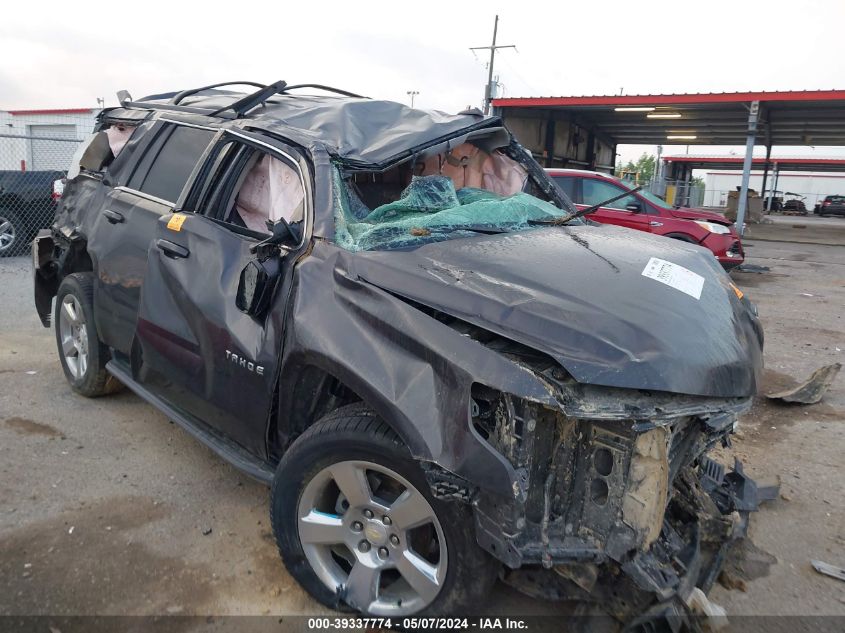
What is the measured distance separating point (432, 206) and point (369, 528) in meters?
1.52

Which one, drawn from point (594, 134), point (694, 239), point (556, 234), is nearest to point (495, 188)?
point (556, 234)

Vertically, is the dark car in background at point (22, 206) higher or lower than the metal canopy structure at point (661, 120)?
lower

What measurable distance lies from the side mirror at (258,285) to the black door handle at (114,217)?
4.84ft

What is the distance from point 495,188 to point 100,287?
2422mm

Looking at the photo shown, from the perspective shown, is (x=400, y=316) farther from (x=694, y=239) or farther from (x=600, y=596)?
(x=694, y=239)

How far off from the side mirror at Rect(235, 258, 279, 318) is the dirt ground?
44.2 inches

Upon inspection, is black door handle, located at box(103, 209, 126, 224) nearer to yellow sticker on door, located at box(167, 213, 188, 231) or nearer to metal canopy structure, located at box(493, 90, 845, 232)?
yellow sticker on door, located at box(167, 213, 188, 231)

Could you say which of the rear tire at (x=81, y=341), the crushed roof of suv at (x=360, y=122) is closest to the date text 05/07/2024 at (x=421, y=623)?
the crushed roof of suv at (x=360, y=122)

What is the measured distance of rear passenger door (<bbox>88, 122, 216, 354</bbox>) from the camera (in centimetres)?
355

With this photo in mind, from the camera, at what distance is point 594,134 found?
2500cm

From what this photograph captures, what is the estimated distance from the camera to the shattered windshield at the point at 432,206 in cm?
273

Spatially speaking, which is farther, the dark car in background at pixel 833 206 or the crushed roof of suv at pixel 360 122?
the dark car in background at pixel 833 206

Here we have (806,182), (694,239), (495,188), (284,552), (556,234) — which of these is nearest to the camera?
(284,552)

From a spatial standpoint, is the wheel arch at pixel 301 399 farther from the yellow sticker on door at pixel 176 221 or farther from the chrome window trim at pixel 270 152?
the yellow sticker on door at pixel 176 221
